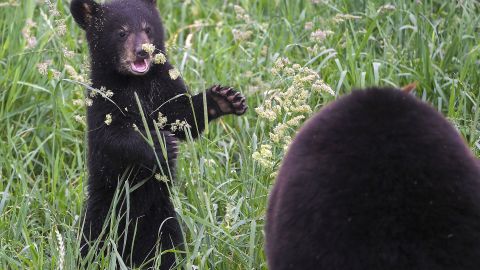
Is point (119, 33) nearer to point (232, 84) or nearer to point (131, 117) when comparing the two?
point (131, 117)

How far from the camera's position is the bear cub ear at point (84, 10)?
4.66 metres

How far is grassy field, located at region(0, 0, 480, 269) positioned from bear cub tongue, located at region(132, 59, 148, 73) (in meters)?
0.32

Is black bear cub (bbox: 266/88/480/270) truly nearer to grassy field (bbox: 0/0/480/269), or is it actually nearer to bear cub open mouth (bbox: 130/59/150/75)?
grassy field (bbox: 0/0/480/269)

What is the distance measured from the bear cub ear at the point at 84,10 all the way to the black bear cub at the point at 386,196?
8.30 ft

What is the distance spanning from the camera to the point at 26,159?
214 inches

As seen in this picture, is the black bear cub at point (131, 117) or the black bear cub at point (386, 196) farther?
the black bear cub at point (131, 117)

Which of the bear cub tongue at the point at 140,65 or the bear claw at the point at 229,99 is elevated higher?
the bear cub tongue at the point at 140,65

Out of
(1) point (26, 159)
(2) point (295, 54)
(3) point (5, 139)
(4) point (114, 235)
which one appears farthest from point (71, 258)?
(2) point (295, 54)

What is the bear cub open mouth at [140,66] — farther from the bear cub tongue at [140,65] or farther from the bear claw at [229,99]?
the bear claw at [229,99]

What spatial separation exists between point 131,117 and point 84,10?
0.65 m

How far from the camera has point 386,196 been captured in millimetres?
2314

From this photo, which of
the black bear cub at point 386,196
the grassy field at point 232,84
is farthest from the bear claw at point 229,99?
the black bear cub at point 386,196

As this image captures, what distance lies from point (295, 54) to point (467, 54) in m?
1.17


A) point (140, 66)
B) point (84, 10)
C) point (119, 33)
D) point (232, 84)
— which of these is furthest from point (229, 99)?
point (232, 84)
